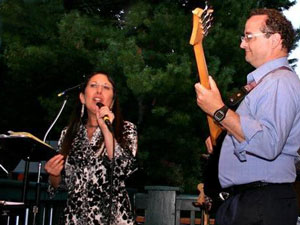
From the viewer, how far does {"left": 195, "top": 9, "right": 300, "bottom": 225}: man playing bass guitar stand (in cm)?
279

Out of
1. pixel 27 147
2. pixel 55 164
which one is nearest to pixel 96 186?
pixel 55 164

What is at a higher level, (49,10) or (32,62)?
(49,10)

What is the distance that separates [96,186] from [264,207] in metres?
1.59

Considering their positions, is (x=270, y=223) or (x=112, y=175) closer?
(x=270, y=223)

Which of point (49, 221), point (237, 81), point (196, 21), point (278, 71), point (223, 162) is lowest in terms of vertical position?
point (49, 221)

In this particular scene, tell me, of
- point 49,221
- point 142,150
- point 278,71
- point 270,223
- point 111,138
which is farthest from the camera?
point 142,150

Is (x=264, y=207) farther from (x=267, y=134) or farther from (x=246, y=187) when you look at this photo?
(x=267, y=134)

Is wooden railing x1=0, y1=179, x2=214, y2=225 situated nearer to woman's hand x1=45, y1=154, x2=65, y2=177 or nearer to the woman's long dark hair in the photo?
the woman's long dark hair

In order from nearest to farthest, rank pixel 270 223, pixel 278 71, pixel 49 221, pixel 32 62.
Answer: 1. pixel 270 223
2. pixel 278 71
3. pixel 49 221
4. pixel 32 62

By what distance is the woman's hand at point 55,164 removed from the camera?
414 centimetres

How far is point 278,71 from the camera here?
2998mm

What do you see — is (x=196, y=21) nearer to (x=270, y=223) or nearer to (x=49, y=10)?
(x=270, y=223)

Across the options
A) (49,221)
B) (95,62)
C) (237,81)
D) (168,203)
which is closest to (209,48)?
(237,81)

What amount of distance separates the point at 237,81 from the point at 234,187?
350 inches
